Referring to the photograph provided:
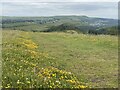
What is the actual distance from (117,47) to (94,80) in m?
17.1

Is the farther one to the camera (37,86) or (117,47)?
(117,47)

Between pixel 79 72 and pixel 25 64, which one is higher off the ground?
pixel 25 64

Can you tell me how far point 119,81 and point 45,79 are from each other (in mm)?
5087

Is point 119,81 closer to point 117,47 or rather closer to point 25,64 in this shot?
point 25,64

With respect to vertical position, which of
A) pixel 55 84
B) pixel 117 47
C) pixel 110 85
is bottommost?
pixel 117 47

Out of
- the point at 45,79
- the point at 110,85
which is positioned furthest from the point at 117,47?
the point at 45,79

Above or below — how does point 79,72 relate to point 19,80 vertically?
below

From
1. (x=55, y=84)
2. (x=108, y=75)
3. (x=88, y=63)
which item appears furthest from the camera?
(x=88, y=63)

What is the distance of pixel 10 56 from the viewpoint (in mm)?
17797

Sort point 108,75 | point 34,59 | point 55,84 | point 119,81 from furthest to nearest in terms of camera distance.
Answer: point 34,59 < point 108,75 < point 119,81 < point 55,84

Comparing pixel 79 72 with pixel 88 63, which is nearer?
pixel 79 72

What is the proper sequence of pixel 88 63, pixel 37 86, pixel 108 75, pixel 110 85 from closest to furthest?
pixel 37 86 → pixel 110 85 → pixel 108 75 → pixel 88 63

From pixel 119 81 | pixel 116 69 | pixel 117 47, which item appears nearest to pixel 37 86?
pixel 119 81

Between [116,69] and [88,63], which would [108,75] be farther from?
[88,63]
